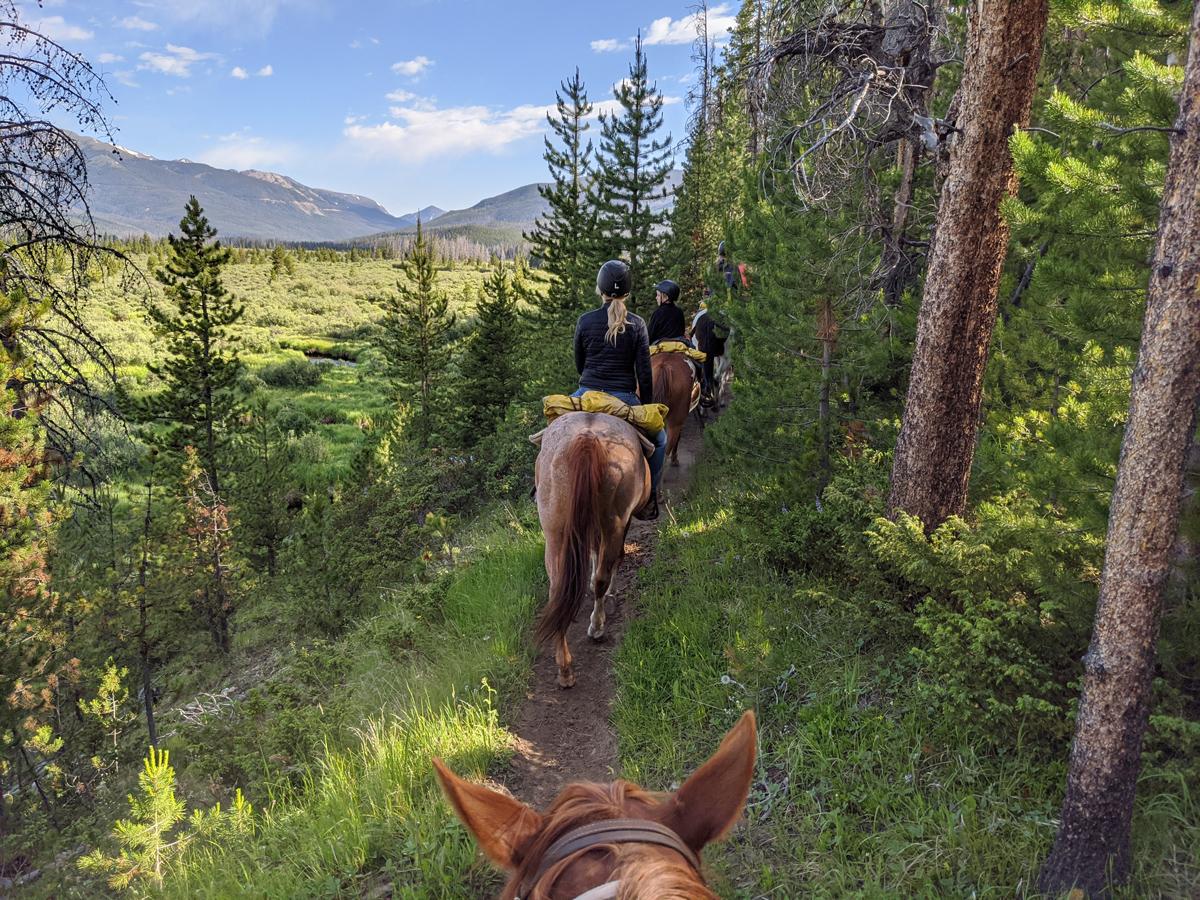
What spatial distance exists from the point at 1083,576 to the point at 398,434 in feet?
57.0

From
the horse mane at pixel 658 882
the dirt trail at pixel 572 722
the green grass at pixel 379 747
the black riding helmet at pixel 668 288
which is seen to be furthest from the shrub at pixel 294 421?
the horse mane at pixel 658 882

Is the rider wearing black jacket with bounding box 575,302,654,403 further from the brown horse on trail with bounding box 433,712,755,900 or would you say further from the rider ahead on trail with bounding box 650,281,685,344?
the brown horse on trail with bounding box 433,712,755,900

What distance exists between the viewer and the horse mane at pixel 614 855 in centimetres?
114

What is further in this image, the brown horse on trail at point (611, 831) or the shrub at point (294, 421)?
the shrub at point (294, 421)

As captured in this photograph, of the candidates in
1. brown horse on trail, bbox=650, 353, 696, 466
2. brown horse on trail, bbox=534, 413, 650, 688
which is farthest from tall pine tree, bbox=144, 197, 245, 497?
brown horse on trail, bbox=534, 413, 650, 688

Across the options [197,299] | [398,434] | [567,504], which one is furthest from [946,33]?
[197,299]

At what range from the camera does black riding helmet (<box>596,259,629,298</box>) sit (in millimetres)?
5992

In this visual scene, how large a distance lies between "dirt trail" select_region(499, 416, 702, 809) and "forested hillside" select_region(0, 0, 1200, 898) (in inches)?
6.1

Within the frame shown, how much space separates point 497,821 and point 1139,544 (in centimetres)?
245

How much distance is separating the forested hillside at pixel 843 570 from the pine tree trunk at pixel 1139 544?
0.01 meters

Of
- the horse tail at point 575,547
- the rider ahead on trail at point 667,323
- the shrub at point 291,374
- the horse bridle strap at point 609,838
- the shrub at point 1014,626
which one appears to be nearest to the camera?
the horse bridle strap at point 609,838

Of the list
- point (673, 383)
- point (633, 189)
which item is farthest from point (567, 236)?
point (673, 383)

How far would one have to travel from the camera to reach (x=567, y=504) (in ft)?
17.3

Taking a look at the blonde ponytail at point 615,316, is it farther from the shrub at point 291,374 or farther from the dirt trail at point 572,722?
the shrub at point 291,374
